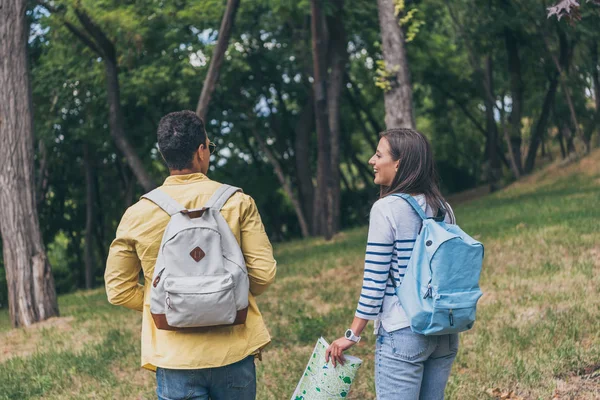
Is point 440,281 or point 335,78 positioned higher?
point 335,78

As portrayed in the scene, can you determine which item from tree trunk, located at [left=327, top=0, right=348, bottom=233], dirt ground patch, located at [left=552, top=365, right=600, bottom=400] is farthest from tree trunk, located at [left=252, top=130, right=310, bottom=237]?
dirt ground patch, located at [left=552, top=365, right=600, bottom=400]

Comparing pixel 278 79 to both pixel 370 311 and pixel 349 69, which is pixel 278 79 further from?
pixel 370 311

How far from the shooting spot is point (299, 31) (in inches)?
925

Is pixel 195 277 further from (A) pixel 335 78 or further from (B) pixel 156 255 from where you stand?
(A) pixel 335 78

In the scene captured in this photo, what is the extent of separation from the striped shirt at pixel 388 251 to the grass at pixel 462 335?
2.73m

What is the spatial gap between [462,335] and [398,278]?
4.51 m

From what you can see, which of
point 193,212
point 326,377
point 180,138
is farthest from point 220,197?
point 326,377

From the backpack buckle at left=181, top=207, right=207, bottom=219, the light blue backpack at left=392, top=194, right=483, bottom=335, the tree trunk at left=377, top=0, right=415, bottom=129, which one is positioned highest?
the tree trunk at left=377, top=0, right=415, bottom=129

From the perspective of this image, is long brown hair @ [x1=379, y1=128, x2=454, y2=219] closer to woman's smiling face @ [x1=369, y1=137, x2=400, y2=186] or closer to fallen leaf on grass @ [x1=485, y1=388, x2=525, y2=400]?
woman's smiling face @ [x1=369, y1=137, x2=400, y2=186]

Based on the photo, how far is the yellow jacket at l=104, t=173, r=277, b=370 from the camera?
11.1ft

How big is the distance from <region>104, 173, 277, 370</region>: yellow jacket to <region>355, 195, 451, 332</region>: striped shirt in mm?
447

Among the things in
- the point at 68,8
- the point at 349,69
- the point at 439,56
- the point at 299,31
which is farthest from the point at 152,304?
the point at 439,56

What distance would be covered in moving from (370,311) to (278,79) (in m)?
22.7

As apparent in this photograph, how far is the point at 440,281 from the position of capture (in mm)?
3393
